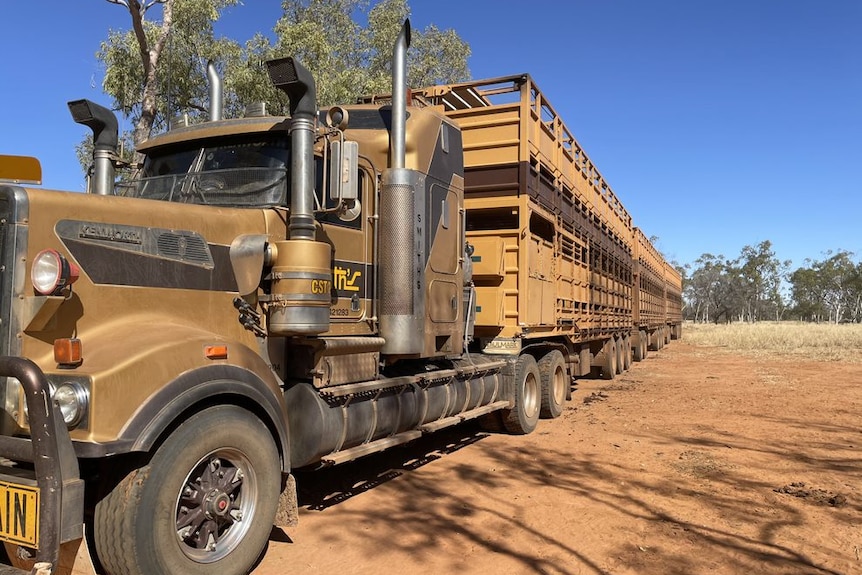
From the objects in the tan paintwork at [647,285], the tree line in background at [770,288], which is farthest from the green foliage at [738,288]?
the tan paintwork at [647,285]

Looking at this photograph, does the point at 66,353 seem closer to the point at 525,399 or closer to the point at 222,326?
the point at 222,326

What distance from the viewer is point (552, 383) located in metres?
9.04

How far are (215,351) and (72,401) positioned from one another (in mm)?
794

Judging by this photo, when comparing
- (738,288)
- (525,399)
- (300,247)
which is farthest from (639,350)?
(738,288)

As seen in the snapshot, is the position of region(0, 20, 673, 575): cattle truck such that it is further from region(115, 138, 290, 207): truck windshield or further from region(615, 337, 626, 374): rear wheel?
region(615, 337, 626, 374): rear wheel

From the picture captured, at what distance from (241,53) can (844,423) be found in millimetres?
18133

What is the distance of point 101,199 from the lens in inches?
137

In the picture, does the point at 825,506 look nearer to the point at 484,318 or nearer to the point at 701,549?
the point at 701,549

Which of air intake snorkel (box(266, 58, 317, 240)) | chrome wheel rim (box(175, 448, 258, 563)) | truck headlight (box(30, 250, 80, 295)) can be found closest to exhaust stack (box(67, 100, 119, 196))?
air intake snorkel (box(266, 58, 317, 240))

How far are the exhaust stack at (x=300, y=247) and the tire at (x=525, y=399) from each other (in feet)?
13.6

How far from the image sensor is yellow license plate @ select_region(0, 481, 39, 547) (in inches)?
104

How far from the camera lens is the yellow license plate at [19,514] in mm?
2641

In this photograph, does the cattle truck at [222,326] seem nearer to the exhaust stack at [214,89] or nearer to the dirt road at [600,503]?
the exhaust stack at [214,89]

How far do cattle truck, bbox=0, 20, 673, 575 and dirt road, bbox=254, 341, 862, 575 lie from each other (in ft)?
1.81
